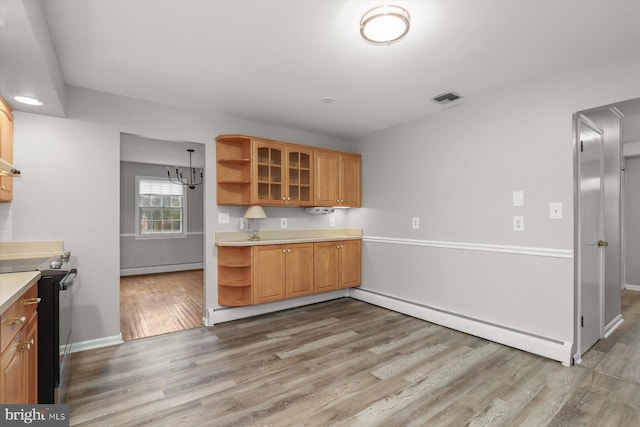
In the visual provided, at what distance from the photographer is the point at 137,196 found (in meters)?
6.80

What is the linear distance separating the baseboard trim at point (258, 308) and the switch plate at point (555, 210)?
2910mm

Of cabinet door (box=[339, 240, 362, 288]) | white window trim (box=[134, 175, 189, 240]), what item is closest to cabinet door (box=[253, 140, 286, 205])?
cabinet door (box=[339, 240, 362, 288])

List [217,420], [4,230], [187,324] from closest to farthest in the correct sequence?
[217,420] < [4,230] < [187,324]

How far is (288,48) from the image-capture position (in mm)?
2326

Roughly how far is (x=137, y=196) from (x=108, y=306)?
4342mm

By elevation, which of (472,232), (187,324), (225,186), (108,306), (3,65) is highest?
(3,65)

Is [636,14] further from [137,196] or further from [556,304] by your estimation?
[137,196]

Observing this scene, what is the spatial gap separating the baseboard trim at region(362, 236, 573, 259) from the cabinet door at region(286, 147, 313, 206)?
1204 mm

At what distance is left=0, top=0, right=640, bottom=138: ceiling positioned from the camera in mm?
1867

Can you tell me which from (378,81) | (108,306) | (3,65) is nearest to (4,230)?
(108,306)

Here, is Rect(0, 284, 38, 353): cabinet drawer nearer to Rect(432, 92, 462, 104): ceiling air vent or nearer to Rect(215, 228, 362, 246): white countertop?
Rect(215, 228, 362, 246): white countertop

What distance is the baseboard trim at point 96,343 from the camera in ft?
9.57

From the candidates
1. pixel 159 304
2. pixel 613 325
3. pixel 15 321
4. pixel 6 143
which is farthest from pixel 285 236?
pixel 613 325

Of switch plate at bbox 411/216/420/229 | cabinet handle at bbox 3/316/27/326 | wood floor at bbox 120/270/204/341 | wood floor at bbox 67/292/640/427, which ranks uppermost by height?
switch plate at bbox 411/216/420/229
